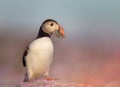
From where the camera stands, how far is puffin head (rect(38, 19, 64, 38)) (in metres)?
1.63

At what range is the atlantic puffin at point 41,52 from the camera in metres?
1.60

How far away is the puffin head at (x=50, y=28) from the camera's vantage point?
64.1 inches

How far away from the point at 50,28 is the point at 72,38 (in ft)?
0.48

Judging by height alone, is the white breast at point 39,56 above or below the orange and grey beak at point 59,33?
below

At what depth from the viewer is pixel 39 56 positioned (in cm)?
160

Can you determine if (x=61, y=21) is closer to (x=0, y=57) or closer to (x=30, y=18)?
(x=30, y=18)

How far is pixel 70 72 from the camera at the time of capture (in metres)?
1.70

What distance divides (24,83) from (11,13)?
33cm

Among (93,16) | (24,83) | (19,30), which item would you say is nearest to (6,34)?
(19,30)

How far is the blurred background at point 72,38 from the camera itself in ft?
5.55

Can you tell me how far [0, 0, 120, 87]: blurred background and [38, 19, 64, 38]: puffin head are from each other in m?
0.09

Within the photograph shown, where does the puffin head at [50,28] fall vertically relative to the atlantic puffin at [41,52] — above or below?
above

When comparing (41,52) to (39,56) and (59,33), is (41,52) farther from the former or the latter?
(59,33)

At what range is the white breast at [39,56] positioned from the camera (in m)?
1.60
